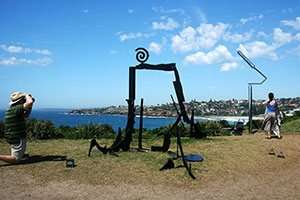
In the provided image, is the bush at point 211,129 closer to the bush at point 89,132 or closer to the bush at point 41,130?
the bush at point 89,132

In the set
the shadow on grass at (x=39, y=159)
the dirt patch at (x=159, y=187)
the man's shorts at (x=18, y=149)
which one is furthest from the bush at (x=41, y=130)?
the dirt patch at (x=159, y=187)

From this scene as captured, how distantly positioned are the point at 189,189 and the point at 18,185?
12.7 ft

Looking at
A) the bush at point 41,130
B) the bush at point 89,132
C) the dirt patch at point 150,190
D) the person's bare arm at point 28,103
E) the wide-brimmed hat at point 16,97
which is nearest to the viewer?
the dirt patch at point 150,190

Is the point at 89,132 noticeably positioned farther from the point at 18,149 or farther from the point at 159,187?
the point at 159,187

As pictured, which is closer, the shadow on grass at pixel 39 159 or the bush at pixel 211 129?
the shadow on grass at pixel 39 159

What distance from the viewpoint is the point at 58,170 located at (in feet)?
22.1

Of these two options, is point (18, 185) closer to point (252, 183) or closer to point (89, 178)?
point (89, 178)

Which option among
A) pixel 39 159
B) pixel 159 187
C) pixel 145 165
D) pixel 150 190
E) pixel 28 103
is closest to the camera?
pixel 150 190

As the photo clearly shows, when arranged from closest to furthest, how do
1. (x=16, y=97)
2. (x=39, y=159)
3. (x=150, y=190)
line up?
(x=150, y=190) → (x=16, y=97) → (x=39, y=159)

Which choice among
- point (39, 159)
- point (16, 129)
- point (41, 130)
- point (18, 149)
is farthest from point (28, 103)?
point (41, 130)

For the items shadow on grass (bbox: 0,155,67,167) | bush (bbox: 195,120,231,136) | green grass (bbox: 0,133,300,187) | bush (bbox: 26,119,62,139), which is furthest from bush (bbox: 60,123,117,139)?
bush (bbox: 195,120,231,136)

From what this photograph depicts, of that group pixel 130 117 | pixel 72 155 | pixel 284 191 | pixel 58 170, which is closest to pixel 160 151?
pixel 130 117

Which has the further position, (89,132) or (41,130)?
(89,132)

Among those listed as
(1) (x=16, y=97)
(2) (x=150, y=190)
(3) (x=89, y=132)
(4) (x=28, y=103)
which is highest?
(1) (x=16, y=97)
